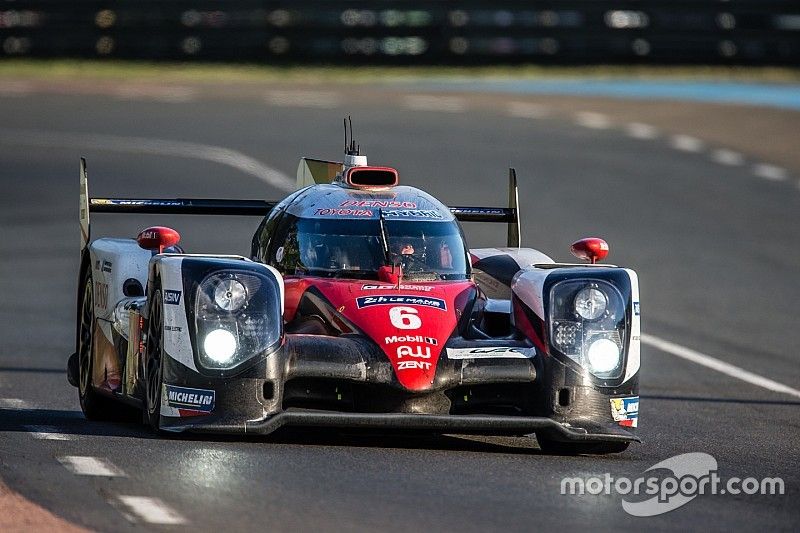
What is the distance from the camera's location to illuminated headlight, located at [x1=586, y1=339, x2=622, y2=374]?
8.84 meters

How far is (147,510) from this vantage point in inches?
265

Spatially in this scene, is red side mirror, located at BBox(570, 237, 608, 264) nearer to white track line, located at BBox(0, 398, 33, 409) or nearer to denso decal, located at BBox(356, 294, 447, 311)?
denso decal, located at BBox(356, 294, 447, 311)

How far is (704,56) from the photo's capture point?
106ft

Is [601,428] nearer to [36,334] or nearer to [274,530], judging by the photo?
[274,530]

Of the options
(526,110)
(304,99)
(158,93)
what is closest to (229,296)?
(526,110)

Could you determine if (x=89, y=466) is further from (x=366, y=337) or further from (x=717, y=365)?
(x=717, y=365)

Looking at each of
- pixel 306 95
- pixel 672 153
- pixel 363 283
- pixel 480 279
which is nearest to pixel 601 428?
pixel 363 283

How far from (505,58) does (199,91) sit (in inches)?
225

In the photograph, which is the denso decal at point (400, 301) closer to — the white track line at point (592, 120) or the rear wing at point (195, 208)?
the rear wing at point (195, 208)

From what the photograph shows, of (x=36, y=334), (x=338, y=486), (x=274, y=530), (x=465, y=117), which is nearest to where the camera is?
(x=274, y=530)

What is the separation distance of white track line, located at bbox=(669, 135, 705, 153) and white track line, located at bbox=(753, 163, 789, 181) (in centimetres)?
120

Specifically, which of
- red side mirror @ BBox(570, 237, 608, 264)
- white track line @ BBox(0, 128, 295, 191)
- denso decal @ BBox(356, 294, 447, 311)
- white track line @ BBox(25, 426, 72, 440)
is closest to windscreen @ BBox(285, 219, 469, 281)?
denso decal @ BBox(356, 294, 447, 311)

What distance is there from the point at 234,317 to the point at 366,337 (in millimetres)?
656

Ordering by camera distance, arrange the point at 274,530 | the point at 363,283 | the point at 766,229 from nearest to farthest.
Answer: the point at 274,530
the point at 363,283
the point at 766,229
